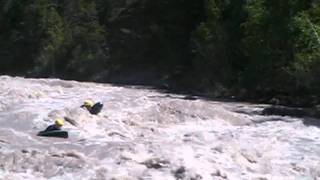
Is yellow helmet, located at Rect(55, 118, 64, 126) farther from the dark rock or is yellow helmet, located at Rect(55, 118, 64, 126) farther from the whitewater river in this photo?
the dark rock

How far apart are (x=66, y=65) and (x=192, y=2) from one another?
7.97 metres

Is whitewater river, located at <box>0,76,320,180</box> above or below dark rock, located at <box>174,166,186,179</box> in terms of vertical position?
above

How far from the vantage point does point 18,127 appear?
576 inches

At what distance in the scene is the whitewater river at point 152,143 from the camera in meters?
11.3

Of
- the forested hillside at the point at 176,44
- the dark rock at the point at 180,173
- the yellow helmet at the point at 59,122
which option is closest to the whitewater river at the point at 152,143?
the dark rock at the point at 180,173

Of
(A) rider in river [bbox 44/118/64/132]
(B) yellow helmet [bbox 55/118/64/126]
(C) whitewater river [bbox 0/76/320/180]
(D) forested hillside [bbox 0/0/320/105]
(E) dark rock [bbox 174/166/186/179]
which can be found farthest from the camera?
(D) forested hillside [bbox 0/0/320/105]

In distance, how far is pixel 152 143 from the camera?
13.1 metres

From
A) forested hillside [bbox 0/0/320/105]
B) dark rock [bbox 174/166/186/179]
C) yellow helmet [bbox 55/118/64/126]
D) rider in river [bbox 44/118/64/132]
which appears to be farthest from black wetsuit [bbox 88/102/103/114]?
forested hillside [bbox 0/0/320/105]

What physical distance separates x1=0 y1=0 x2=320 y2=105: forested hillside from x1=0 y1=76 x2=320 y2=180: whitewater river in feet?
14.0

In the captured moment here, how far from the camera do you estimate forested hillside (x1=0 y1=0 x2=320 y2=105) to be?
22203 millimetres

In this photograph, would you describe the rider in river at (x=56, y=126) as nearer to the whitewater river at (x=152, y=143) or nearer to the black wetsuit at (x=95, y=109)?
the whitewater river at (x=152, y=143)

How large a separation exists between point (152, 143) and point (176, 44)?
2278cm

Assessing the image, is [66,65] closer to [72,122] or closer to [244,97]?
[244,97]

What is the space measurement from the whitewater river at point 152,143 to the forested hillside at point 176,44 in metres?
4.25
